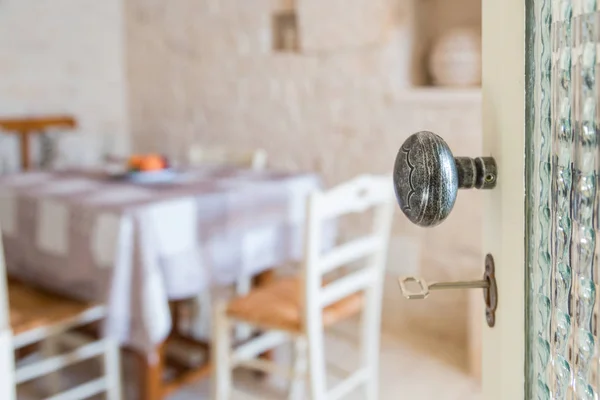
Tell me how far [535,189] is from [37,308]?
66.2 inches

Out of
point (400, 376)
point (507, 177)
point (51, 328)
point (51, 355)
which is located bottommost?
point (400, 376)

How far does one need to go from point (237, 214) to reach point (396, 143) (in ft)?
3.63

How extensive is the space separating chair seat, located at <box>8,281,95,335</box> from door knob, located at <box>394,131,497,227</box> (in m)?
1.50

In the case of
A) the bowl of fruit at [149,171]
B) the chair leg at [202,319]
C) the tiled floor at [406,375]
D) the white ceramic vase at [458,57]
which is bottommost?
the tiled floor at [406,375]

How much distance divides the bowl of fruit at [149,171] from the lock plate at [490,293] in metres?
1.69

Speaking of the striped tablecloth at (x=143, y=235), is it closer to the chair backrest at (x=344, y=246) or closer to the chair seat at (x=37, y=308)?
the chair seat at (x=37, y=308)

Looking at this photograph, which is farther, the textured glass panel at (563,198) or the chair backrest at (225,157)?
the chair backrest at (225,157)

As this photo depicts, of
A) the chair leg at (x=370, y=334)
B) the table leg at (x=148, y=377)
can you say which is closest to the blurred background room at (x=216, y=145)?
the table leg at (x=148, y=377)

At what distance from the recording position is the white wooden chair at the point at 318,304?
1.74m

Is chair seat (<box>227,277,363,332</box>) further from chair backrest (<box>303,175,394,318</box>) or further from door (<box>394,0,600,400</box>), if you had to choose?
door (<box>394,0,600,400</box>)

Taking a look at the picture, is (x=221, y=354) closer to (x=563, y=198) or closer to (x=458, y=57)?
(x=458, y=57)

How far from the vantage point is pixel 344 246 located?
73.1 inches

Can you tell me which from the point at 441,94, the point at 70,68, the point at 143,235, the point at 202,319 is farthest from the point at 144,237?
the point at 70,68

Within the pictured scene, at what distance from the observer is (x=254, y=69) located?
→ 318cm
